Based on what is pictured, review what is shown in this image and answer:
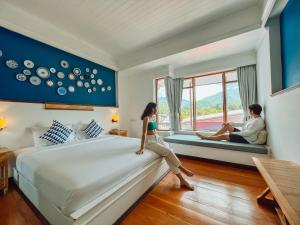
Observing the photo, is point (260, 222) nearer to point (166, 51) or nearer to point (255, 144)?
point (255, 144)

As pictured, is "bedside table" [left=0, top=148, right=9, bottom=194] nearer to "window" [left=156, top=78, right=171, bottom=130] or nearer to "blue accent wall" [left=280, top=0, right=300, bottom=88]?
"window" [left=156, top=78, right=171, bottom=130]

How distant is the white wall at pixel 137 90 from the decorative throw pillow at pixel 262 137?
Result: 6.85 ft

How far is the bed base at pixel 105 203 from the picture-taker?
1.10 m

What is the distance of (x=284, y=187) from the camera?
102 centimetres

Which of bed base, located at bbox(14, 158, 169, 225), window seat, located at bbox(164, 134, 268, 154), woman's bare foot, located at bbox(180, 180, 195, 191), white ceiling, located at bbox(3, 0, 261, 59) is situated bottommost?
woman's bare foot, located at bbox(180, 180, 195, 191)

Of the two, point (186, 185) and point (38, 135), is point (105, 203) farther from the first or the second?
point (38, 135)

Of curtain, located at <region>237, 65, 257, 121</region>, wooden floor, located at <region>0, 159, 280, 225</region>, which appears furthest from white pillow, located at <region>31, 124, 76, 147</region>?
curtain, located at <region>237, 65, 257, 121</region>

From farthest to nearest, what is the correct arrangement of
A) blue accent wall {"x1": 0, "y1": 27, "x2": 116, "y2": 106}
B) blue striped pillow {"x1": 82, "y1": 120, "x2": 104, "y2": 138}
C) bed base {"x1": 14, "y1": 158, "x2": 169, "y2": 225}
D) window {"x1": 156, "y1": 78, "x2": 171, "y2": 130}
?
window {"x1": 156, "y1": 78, "x2": 171, "y2": 130} → blue striped pillow {"x1": 82, "y1": 120, "x2": 104, "y2": 138} → blue accent wall {"x1": 0, "y1": 27, "x2": 116, "y2": 106} → bed base {"x1": 14, "y1": 158, "x2": 169, "y2": 225}

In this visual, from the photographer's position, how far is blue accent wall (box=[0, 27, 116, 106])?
7.86 feet

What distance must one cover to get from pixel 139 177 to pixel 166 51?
3.03 meters

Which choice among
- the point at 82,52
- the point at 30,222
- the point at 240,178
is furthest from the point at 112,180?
the point at 82,52

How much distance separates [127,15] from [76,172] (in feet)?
9.08

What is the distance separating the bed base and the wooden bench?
4.31 feet

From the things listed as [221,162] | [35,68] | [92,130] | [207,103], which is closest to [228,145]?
[221,162]
